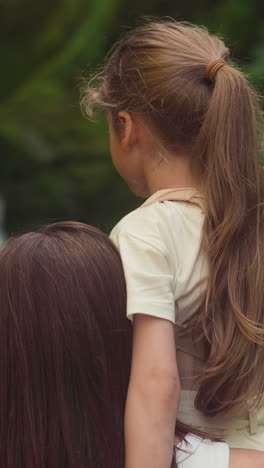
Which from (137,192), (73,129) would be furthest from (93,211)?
(137,192)

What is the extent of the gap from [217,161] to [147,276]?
0.35m

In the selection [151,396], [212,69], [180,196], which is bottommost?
[151,396]

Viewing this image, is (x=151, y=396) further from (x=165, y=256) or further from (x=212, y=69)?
(x=212, y=69)

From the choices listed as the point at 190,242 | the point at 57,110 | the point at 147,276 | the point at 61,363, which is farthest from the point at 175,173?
the point at 57,110

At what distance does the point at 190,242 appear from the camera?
2.08 metres

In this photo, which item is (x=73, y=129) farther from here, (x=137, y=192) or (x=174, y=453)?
(x=174, y=453)

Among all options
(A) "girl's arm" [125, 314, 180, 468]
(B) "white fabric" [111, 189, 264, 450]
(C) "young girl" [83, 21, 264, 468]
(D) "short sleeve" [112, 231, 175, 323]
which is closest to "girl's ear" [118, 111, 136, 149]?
(C) "young girl" [83, 21, 264, 468]

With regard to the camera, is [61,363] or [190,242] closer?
[61,363]

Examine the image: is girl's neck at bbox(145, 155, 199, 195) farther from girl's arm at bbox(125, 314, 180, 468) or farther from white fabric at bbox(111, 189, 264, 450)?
girl's arm at bbox(125, 314, 180, 468)

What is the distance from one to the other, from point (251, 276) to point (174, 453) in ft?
1.34

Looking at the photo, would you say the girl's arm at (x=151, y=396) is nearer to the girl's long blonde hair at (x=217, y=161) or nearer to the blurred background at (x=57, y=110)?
the girl's long blonde hair at (x=217, y=161)

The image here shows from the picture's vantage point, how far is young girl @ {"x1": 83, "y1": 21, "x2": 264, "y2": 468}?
75.1 inches

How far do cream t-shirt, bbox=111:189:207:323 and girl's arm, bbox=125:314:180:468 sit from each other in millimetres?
42

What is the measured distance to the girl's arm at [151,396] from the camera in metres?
1.85
